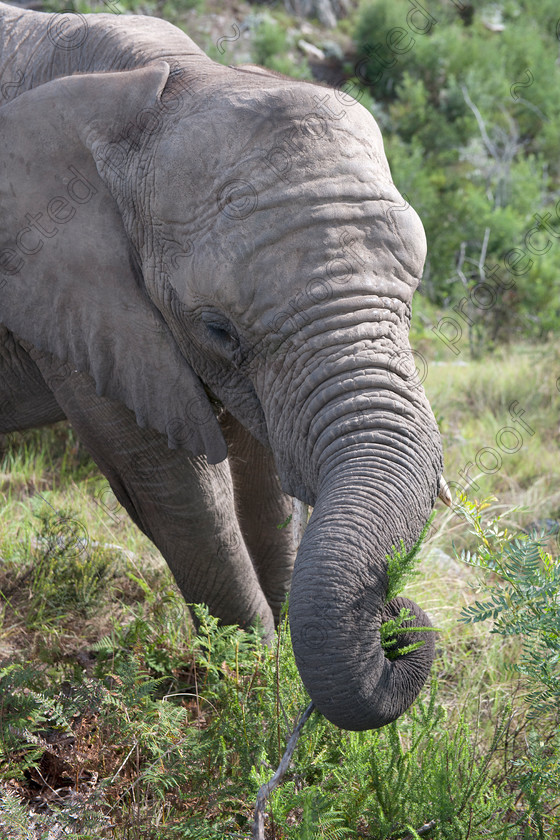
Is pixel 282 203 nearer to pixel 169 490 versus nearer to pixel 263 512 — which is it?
pixel 169 490

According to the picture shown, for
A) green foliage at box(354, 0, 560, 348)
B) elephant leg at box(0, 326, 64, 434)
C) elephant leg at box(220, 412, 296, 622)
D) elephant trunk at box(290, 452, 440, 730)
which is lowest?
green foliage at box(354, 0, 560, 348)

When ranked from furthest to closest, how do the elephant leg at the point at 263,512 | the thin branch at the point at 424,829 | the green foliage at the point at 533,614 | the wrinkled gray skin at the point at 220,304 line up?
the elephant leg at the point at 263,512 < the thin branch at the point at 424,829 < the green foliage at the point at 533,614 < the wrinkled gray skin at the point at 220,304

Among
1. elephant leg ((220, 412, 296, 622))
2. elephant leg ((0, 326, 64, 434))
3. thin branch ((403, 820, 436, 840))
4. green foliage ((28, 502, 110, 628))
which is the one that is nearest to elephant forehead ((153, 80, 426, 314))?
elephant leg ((0, 326, 64, 434))

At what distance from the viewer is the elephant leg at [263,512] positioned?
3.91m

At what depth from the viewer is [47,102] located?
299 centimetres

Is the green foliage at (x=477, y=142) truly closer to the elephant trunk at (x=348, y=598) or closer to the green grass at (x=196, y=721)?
the green grass at (x=196, y=721)

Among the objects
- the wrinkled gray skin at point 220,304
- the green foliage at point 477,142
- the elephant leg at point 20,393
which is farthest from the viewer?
the green foliage at point 477,142

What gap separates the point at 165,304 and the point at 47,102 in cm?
82

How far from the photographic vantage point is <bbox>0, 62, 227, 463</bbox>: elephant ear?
9.68 feet

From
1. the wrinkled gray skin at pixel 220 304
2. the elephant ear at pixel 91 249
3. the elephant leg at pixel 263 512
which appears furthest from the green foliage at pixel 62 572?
the elephant ear at pixel 91 249

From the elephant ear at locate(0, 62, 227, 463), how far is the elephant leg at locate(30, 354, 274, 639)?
8.0 inches

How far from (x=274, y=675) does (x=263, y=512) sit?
114 centimetres

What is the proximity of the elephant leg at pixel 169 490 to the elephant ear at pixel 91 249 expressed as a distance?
Answer: 20 centimetres

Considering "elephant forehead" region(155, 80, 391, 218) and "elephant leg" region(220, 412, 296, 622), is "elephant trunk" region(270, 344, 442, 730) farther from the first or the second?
"elephant leg" region(220, 412, 296, 622)
